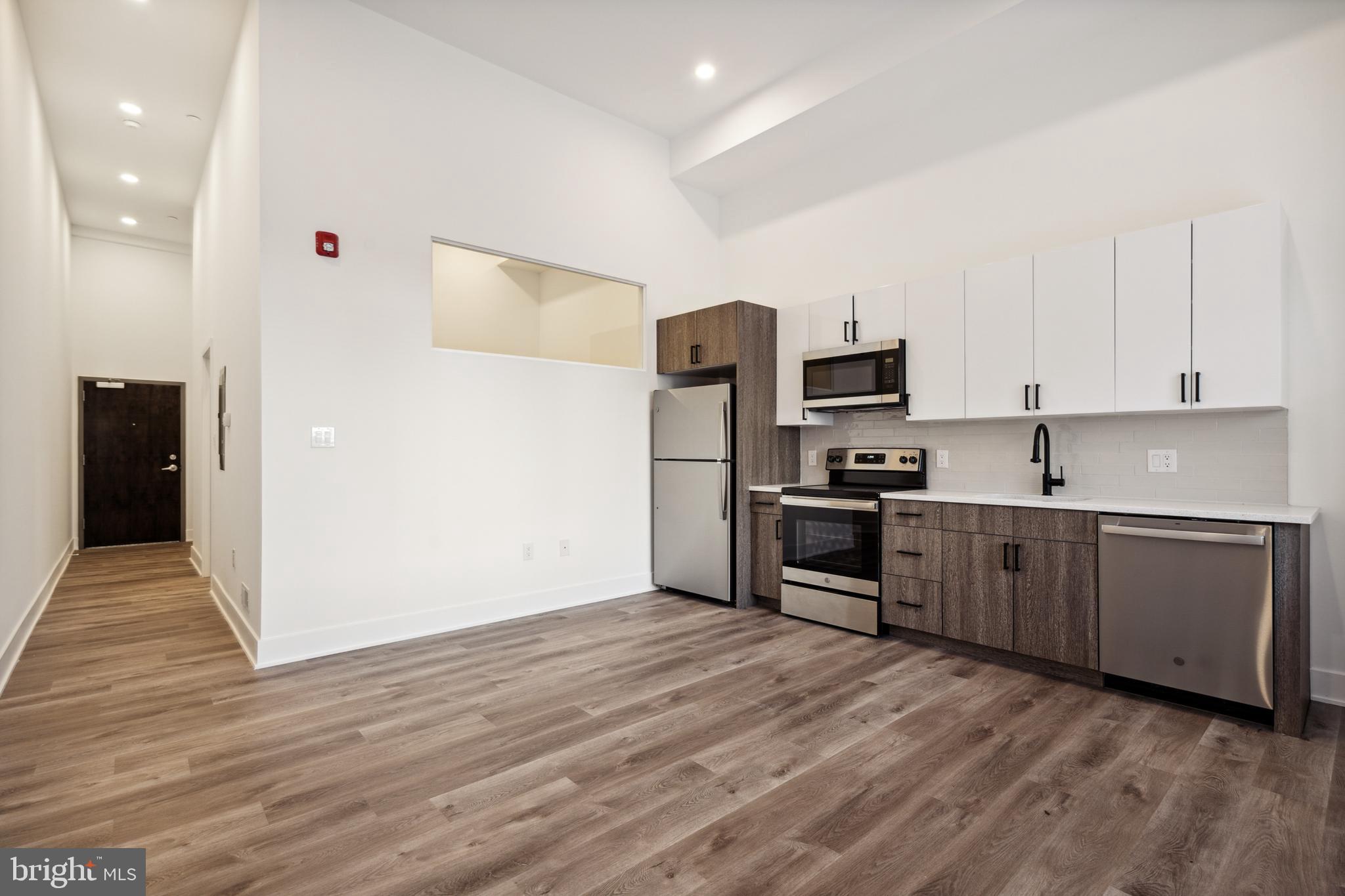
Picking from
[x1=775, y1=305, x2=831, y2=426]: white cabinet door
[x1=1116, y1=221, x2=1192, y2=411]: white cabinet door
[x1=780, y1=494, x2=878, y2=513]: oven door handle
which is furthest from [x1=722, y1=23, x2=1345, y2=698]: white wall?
[x1=780, y1=494, x2=878, y2=513]: oven door handle

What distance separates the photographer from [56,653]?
3.41m

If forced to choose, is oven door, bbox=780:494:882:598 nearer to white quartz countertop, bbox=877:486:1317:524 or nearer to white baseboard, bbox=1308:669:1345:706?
white quartz countertop, bbox=877:486:1317:524

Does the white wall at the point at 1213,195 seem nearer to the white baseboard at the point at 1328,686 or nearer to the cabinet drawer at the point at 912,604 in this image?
the white baseboard at the point at 1328,686

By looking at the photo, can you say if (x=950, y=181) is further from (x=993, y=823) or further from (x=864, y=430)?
(x=993, y=823)

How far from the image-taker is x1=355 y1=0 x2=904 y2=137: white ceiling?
3568mm

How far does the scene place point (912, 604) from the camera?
3527 millimetres

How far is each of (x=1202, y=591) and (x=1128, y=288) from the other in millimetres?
1407

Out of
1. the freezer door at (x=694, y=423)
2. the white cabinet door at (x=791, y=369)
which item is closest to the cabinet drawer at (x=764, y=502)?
the freezer door at (x=694, y=423)


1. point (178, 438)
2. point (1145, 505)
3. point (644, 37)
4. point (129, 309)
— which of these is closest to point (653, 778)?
point (1145, 505)

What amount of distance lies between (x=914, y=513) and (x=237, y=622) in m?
3.99

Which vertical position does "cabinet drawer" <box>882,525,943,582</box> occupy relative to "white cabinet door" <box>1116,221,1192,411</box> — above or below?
below

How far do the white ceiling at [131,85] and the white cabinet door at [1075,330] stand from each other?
4.64m

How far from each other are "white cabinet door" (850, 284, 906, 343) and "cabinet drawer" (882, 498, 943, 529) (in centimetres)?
105

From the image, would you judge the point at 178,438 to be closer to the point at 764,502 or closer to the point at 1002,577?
the point at 764,502
